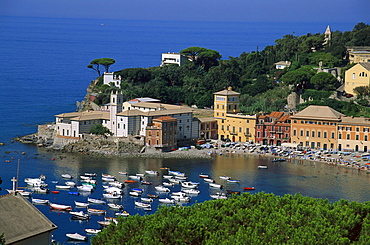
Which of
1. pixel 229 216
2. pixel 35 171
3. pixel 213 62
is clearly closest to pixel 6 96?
pixel 213 62

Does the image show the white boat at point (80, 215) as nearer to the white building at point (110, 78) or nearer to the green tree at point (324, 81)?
the green tree at point (324, 81)

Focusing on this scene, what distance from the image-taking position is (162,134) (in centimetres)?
3809

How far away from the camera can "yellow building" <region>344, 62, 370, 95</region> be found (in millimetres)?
43969

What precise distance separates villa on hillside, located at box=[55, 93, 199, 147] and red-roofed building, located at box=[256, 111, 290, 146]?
3.34 metres

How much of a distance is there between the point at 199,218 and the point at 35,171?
58.2 ft

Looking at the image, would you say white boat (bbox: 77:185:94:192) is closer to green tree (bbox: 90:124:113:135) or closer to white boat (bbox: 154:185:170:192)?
white boat (bbox: 154:185:170:192)

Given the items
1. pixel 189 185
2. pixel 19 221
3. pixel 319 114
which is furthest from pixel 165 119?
pixel 19 221

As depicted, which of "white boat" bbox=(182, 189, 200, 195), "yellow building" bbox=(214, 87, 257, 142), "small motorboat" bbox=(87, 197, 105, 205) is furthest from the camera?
"yellow building" bbox=(214, 87, 257, 142)

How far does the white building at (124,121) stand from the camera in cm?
3906

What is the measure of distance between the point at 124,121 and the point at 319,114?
9886 millimetres

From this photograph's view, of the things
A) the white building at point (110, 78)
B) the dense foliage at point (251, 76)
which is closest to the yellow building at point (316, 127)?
the dense foliage at point (251, 76)

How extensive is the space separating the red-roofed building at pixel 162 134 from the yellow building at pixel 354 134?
27.3ft

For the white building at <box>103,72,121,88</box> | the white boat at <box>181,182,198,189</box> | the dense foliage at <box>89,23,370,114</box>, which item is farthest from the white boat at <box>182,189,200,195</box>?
the white building at <box>103,72,121,88</box>

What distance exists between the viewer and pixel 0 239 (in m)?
12.9
